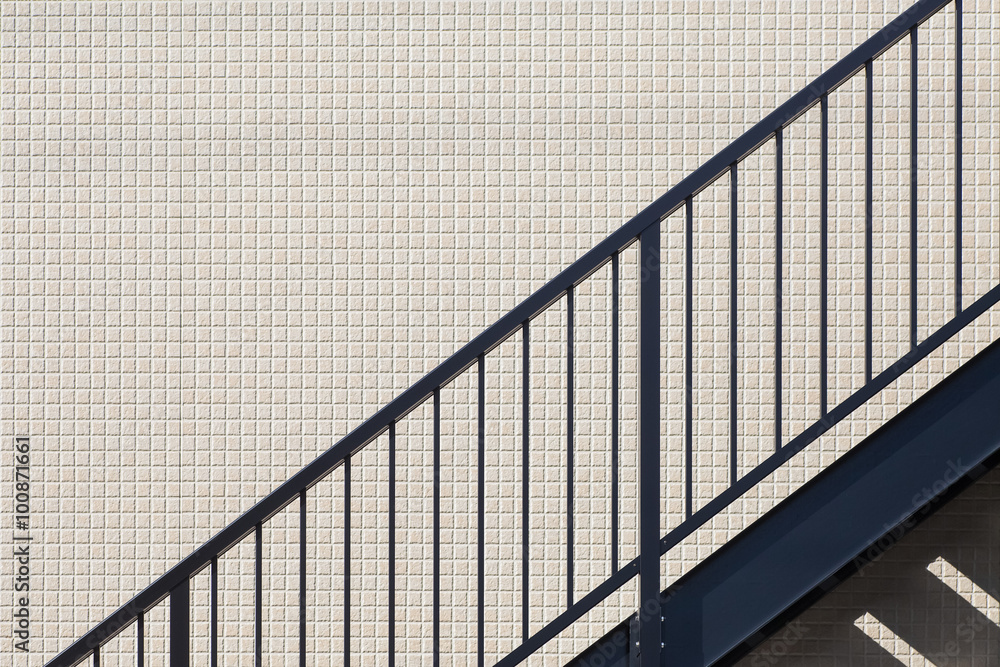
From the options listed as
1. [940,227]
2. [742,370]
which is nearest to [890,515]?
[742,370]

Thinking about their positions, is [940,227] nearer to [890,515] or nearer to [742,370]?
[742,370]

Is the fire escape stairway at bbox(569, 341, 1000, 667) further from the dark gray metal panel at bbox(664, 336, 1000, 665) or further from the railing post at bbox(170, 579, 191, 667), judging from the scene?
the railing post at bbox(170, 579, 191, 667)

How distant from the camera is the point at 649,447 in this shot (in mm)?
1238

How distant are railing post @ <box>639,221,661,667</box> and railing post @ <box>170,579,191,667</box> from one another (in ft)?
2.46

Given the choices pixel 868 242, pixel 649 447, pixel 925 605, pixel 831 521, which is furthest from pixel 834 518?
pixel 925 605

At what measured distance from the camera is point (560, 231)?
2.12m

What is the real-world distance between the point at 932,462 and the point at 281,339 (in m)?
1.61

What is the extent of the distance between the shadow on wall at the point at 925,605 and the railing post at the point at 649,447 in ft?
3.73

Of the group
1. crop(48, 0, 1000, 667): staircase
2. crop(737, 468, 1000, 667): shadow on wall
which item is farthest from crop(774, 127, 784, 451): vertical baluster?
crop(737, 468, 1000, 667): shadow on wall

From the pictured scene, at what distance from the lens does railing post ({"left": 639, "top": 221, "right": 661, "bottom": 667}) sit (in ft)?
4.02

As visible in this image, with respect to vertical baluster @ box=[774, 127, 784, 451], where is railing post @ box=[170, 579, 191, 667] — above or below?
below

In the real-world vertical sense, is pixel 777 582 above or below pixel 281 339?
below

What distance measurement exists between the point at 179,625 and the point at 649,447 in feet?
2.73

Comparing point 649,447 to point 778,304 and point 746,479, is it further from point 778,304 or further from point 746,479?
point 778,304
